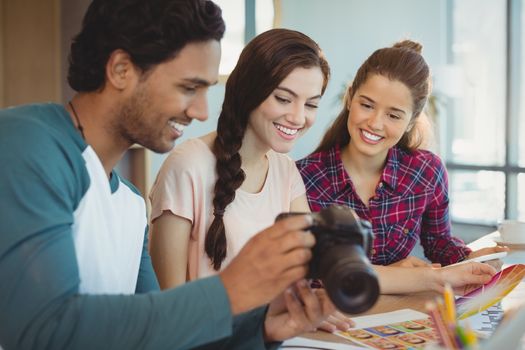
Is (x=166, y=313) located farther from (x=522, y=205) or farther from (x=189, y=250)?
(x=522, y=205)

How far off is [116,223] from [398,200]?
1186mm

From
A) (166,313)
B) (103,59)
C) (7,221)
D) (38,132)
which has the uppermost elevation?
(103,59)

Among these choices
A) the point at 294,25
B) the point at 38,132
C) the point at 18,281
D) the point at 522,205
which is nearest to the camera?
the point at 18,281

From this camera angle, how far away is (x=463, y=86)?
5621 mm

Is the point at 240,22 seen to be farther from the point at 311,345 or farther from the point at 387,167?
the point at 311,345

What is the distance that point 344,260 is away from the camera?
0.87 metres

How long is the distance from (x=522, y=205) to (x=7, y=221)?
5.10 m

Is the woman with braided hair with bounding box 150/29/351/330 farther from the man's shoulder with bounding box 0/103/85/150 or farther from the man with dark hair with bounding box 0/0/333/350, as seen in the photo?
the man's shoulder with bounding box 0/103/85/150

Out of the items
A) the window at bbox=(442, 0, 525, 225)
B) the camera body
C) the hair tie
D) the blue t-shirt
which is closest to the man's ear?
the blue t-shirt

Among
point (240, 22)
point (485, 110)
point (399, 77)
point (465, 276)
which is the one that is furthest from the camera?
point (485, 110)

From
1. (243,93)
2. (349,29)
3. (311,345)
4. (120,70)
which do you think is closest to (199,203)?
(243,93)

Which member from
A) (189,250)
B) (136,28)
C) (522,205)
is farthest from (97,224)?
(522,205)

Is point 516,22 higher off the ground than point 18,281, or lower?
higher

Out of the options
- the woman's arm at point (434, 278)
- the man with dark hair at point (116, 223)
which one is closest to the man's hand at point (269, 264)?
the man with dark hair at point (116, 223)
